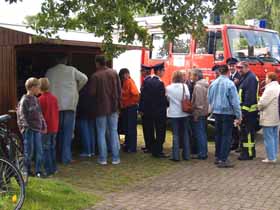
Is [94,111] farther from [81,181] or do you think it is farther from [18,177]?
[18,177]

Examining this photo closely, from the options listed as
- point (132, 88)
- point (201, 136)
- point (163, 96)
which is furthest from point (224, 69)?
point (132, 88)

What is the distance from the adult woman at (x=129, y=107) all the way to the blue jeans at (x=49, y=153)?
7.70 ft

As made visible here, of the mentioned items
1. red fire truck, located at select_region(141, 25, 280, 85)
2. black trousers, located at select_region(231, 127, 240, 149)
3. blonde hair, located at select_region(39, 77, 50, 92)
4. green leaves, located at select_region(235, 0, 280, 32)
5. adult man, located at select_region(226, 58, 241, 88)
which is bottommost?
black trousers, located at select_region(231, 127, 240, 149)

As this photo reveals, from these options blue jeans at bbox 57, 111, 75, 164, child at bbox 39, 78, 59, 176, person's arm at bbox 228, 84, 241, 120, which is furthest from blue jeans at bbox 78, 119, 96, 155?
person's arm at bbox 228, 84, 241, 120

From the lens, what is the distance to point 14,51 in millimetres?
8844

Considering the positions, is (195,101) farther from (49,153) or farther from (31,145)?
(31,145)

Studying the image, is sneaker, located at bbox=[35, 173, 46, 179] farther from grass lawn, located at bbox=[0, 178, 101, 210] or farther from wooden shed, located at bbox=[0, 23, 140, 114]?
wooden shed, located at bbox=[0, 23, 140, 114]

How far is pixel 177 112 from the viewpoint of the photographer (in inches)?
368

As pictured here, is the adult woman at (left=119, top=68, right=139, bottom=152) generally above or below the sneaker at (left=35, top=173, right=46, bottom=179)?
above

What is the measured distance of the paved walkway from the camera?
6.43 m

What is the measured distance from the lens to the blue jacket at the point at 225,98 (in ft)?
28.7

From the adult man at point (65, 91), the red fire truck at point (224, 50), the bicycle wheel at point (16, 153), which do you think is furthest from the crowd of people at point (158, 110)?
the red fire truck at point (224, 50)

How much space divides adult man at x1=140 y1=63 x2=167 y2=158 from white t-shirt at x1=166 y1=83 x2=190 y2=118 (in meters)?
0.18

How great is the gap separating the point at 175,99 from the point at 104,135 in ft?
4.95
